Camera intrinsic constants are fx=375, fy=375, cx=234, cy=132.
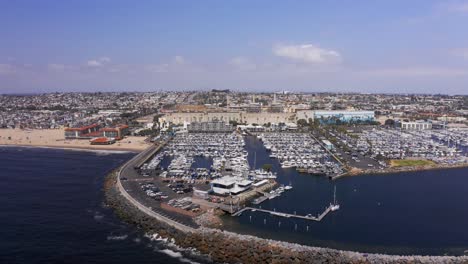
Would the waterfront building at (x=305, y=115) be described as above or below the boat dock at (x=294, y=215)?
above

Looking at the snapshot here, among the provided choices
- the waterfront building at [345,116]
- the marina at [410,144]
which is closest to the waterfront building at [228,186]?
the marina at [410,144]

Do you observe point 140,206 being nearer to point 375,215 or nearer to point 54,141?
point 375,215

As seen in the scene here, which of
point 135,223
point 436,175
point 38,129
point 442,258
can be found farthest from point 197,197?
point 38,129

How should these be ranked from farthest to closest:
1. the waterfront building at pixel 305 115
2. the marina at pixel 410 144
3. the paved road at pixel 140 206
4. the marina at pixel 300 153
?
the waterfront building at pixel 305 115 → the marina at pixel 410 144 → the marina at pixel 300 153 → the paved road at pixel 140 206

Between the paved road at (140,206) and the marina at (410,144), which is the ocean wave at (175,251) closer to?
the paved road at (140,206)

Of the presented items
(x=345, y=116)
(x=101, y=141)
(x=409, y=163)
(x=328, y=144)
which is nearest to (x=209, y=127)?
(x=101, y=141)

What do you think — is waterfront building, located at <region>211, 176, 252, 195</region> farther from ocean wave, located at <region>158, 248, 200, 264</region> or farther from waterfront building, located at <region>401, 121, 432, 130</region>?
waterfront building, located at <region>401, 121, 432, 130</region>

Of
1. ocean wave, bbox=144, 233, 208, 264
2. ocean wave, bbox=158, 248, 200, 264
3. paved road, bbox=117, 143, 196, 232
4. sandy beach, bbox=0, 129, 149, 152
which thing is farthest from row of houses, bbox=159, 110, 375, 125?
ocean wave, bbox=158, 248, 200, 264
